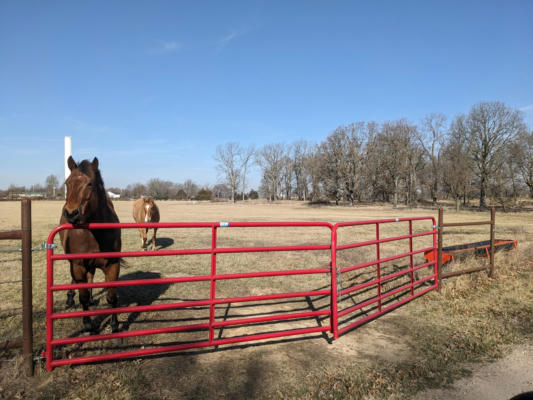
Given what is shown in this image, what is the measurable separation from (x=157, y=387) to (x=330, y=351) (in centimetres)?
197

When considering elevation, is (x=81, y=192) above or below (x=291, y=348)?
above

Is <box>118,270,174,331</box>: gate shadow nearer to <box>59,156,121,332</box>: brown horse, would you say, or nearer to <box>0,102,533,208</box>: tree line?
<box>59,156,121,332</box>: brown horse

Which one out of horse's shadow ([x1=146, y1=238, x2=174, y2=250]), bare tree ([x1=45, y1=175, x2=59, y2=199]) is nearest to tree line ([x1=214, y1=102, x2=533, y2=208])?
horse's shadow ([x1=146, y1=238, x2=174, y2=250])

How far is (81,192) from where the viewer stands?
3.62 m

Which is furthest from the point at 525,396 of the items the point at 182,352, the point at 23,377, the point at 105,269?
the point at 105,269

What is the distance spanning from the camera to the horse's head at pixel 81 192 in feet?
Result: 11.4

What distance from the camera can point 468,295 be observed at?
594 centimetres

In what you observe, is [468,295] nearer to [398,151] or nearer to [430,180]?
[398,151]

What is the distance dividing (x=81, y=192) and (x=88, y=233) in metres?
0.72

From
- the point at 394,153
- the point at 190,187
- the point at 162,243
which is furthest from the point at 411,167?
the point at 190,187

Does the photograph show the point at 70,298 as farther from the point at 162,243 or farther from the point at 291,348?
the point at 162,243

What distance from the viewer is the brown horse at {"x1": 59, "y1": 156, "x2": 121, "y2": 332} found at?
144 inches

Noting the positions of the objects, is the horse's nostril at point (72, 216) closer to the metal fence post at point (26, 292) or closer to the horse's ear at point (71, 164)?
the metal fence post at point (26, 292)

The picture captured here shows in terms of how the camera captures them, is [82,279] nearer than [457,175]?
Yes
